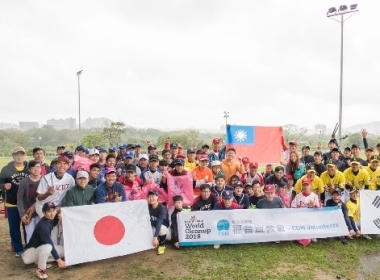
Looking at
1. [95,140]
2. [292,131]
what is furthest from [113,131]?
[292,131]

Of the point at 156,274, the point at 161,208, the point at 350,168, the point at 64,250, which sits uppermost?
the point at 350,168

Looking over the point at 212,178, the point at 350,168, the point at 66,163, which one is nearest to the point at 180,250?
the point at 212,178

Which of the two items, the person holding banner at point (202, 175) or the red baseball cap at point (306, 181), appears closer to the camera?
the red baseball cap at point (306, 181)

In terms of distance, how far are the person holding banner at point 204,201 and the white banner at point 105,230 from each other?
115 cm

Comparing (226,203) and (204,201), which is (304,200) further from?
(204,201)

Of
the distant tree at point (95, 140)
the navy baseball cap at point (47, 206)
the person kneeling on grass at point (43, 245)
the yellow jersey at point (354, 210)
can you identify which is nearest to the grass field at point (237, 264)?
the person kneeling on grass at point (43, 245)

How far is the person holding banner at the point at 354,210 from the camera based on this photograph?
7350mm

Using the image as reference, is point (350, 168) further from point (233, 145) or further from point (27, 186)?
point (27, 186)

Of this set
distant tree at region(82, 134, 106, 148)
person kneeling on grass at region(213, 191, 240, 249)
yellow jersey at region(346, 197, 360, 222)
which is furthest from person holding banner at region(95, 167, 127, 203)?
A: distant tree at region(82, 134, 106, 148)

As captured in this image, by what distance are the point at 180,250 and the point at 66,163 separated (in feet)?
9.28

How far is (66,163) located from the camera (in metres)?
6.02

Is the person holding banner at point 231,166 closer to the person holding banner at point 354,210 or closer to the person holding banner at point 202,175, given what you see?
the person holding banner at point 202,175

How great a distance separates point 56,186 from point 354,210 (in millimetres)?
6419

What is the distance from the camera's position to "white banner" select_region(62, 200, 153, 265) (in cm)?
587
